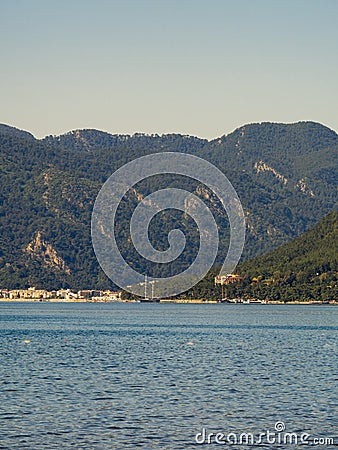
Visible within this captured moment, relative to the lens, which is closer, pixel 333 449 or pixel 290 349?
pixel 333 449

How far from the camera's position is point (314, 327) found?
147 meters

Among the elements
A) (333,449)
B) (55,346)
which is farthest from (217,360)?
(333,449)

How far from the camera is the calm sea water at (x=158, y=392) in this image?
45594 mm

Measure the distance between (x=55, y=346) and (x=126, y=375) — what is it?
3291cm

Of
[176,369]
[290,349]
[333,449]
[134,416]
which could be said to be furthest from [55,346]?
[333,449]

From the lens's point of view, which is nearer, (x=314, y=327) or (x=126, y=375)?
(x=126, y=375)

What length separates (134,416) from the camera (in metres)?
49.9

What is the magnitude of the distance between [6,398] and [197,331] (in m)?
81.3

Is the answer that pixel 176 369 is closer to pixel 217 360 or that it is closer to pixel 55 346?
pixel 217 360

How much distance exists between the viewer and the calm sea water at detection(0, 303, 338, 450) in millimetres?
45594

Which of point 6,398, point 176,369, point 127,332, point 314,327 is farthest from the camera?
point 314,327

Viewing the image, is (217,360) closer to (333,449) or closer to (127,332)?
(333,449)

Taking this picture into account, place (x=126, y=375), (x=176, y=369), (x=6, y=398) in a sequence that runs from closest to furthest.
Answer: (x=6, y=398) → (x=126, y=375) → (x=176, y=369)

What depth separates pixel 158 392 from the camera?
2331 inches
